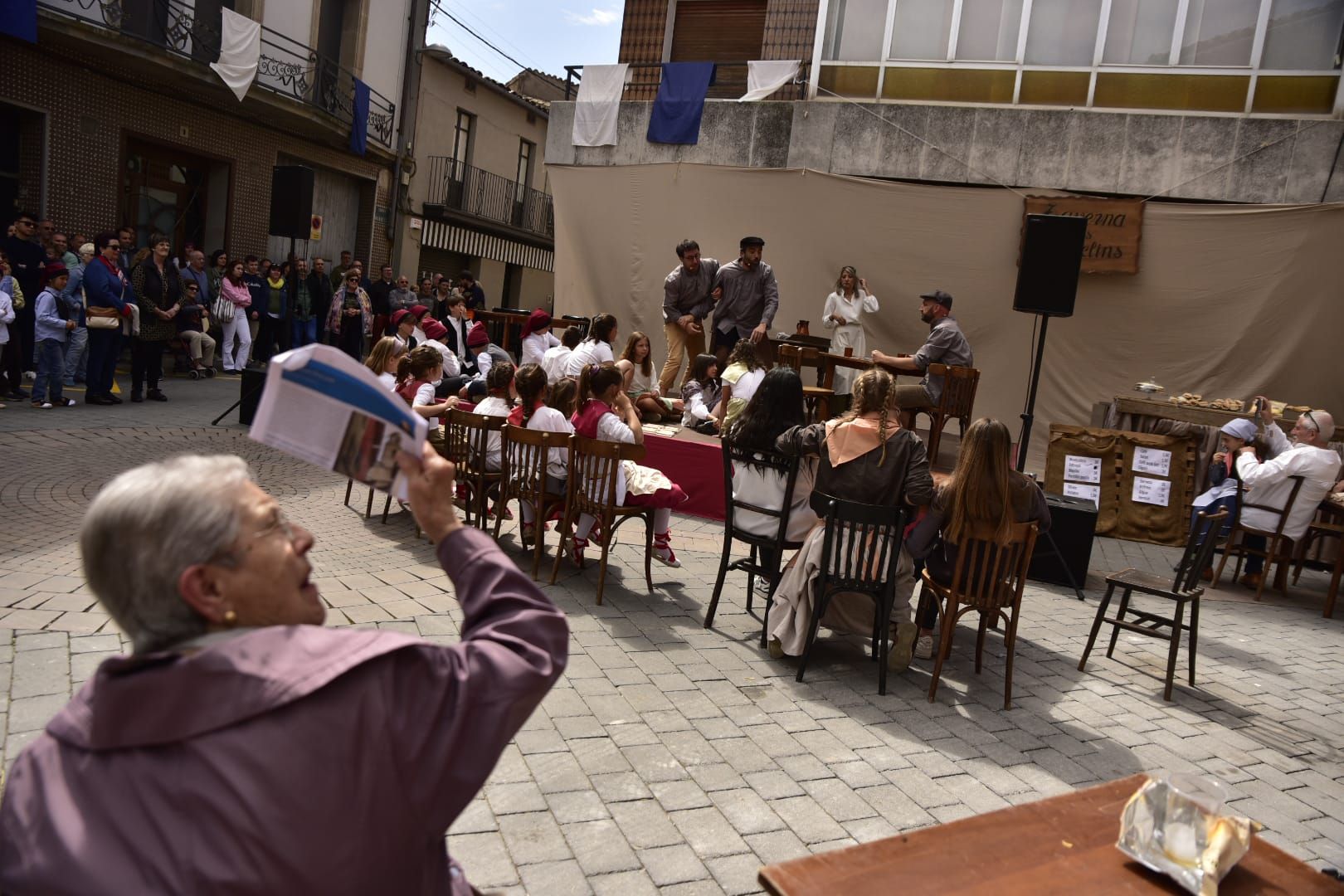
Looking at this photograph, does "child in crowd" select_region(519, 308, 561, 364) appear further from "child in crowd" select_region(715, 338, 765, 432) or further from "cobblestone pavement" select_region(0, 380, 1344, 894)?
"cobblestone pavement" select_region(0, 380, 1344, 894)

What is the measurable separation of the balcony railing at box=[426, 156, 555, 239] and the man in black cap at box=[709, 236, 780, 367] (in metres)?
12.7

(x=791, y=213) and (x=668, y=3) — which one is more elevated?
(x=668, y=3)

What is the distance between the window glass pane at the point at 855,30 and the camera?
41.6ft

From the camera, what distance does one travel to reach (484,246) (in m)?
26.7

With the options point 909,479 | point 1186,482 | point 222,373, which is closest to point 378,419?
point 909,479

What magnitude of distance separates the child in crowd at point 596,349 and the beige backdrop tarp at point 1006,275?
155 inches

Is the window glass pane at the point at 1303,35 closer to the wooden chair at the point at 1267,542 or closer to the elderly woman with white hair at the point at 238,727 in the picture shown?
the wooden chair at the point at 1267,542

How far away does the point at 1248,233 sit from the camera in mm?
11016

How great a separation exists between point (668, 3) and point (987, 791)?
48.3 feet

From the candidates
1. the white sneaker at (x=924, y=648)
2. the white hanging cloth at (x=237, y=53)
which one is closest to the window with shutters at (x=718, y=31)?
the white hanging cloth at (x=237, y=53)

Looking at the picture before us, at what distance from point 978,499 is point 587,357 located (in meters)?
5.50

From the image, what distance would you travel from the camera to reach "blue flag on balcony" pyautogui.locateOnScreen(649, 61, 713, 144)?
13398 mm

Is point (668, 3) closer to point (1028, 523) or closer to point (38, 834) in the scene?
point (1028, 523)

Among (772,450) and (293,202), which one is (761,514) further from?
(293,202)
